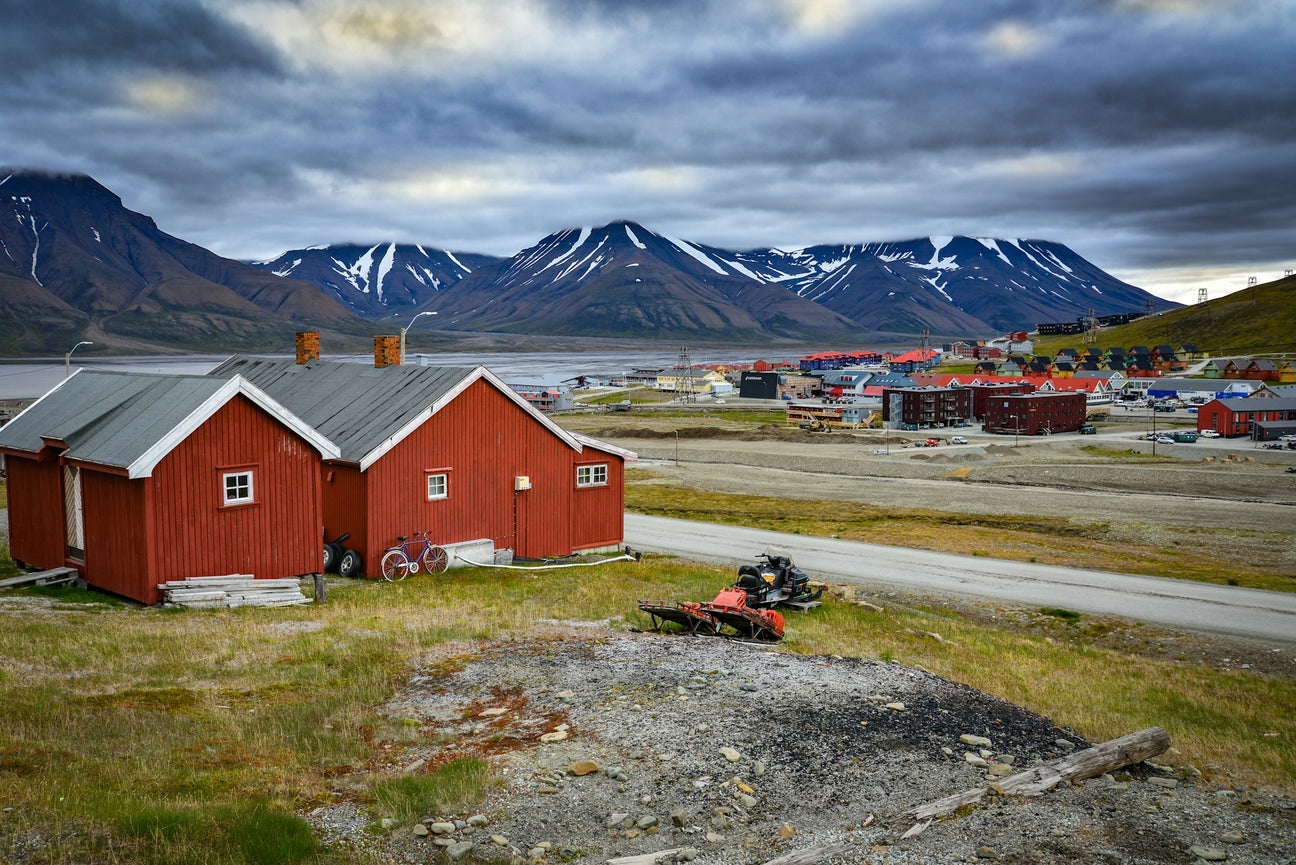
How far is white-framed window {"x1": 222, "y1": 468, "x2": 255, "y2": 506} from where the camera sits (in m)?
23.2

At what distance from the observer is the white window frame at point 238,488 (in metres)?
23.2

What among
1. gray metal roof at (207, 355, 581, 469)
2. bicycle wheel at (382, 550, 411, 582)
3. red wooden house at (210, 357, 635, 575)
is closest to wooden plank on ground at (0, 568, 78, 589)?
gray metal roof at (207, 355, 581, 469)

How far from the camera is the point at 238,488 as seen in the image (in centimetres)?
2348

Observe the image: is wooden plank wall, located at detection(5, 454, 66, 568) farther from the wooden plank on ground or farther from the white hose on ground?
the white hose on ground

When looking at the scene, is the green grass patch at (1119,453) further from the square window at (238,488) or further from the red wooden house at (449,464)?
the square window at (238,488)

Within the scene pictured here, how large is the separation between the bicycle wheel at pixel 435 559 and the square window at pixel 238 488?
6110mm

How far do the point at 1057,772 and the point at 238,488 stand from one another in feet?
64.9

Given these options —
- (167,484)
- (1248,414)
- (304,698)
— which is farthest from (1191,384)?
(304,698)

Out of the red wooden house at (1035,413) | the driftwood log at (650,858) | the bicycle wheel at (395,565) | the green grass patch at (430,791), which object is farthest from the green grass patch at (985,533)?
the red wooden house at (1035,413)

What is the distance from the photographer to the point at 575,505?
33750 millimetres

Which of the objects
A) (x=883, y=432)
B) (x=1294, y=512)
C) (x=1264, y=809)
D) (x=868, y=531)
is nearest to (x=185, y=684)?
(x=1264, y=809)

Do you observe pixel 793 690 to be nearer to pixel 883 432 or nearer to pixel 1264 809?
→ pixel 1264 809

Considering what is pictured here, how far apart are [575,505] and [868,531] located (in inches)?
784

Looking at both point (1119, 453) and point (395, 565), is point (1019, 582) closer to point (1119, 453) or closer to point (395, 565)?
point (395, 565)
